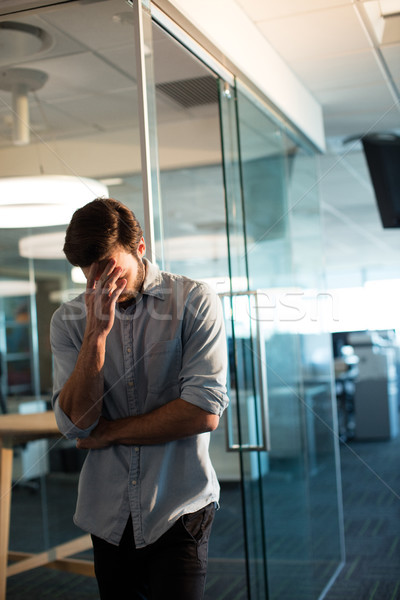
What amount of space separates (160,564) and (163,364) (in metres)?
0.42

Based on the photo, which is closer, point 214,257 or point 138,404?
point 138,404

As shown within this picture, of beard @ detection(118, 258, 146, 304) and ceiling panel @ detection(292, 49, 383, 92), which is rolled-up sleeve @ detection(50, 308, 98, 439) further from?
ceiling panel @ detection(292, 49, 383, 92)

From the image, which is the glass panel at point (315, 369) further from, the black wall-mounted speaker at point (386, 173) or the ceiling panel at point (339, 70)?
the black wall-mounted speaker at point (386, 173)

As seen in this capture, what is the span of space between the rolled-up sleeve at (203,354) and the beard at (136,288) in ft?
0.39

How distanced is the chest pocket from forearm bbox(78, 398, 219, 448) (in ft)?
0.24

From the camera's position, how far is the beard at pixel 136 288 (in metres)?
1.57

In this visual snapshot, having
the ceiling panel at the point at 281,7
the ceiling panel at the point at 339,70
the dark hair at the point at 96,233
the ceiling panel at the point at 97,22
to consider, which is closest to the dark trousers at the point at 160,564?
the dark hair at the point at 96,233

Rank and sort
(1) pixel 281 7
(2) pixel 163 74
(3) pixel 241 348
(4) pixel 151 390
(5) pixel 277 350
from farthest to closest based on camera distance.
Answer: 1. (5) pixel 277 350
2. (2) pixel 163 74
3. (1) pixel 281 7
4. (3) pixel 241 348
5. (4) pixel 151 390

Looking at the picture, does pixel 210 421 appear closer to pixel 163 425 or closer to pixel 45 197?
pixel 163 425

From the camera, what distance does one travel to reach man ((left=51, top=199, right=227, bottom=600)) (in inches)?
58.4

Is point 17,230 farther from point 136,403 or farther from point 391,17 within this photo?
point 391,17

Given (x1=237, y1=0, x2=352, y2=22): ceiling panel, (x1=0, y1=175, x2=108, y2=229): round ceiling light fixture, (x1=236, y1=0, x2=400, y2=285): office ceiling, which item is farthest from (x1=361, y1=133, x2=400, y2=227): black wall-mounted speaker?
(x1=0, y1=175, x2=108, y2=229): round ceiling light fixture

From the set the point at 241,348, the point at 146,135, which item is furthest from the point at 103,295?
the point at 241,348

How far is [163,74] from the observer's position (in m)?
3.11
